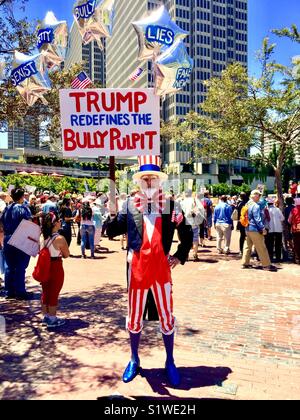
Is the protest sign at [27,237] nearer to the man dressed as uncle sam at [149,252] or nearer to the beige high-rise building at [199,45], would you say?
the man dressed as uncle sam at [149,252]

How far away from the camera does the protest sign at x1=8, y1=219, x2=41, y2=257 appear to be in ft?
20.3

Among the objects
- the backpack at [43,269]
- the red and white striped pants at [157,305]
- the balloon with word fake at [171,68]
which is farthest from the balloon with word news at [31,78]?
the red and white striped pants at [157,305]

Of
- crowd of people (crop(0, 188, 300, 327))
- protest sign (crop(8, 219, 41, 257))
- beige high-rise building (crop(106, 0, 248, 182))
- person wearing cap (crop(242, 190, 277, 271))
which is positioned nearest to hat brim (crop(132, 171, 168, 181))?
crowd of people (crop(0, 188, 300, 327))

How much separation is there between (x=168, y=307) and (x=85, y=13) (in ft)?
15.0

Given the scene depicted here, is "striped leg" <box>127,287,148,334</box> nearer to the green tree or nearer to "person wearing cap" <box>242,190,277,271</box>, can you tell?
"person wearing cap" <box>242,190,277,271</box>

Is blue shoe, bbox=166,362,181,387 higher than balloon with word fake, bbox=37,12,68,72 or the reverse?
the reverse

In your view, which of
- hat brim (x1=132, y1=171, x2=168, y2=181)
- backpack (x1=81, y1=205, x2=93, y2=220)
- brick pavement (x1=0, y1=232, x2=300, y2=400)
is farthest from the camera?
backpack (x1=81, y1=205, x2=93, y2=220)

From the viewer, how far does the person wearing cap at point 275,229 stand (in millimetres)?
10750

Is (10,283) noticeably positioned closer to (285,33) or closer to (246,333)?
A: (246,333)

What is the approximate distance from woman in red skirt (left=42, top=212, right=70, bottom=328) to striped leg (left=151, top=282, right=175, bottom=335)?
1937 mm

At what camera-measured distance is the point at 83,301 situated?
274 inches

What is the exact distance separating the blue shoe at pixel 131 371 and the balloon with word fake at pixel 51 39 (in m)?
4.59

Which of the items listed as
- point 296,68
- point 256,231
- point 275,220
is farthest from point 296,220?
point 296,68
